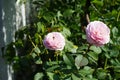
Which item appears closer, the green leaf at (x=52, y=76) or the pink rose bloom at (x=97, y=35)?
the pink rose bloom at (x=97, y=35)

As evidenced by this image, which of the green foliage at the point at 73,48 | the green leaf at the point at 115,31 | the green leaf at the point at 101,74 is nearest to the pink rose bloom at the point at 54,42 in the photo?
the green foliage at the point at 73,48

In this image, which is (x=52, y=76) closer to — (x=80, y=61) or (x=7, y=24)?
(x=80, y=61)

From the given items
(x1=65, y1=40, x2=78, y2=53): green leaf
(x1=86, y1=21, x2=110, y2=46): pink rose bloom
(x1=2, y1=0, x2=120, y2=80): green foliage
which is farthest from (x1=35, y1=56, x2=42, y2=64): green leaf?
(x1=86, y1=21, x2=110, y2=46): pink rose bloom

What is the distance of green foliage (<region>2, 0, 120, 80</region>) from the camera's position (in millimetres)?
2094

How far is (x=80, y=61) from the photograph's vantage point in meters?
2.06

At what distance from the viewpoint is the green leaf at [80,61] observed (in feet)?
6.68

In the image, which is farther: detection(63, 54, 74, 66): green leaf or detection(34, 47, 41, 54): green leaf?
detection(34, 47, 41, 54): green leaf

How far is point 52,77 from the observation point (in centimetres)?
208

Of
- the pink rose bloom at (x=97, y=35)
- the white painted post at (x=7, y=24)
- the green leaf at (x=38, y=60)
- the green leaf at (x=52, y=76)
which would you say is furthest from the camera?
the white painted post at (x=7, y=24)

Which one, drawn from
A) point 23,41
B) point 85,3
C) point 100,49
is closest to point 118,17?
point 85,3

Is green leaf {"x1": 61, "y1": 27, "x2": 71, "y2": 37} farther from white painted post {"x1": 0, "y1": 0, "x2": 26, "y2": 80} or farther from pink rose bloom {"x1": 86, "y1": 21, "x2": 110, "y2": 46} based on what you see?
white painted post {"x1": 0, "y1": 0, "x2": 26, "y2": 80}

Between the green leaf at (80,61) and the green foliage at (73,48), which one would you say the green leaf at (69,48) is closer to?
the green foliage at (73,48)

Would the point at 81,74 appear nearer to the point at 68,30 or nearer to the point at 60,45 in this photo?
the point at 60,45

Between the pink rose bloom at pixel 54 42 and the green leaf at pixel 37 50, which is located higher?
the pink rose bloom at pixel 54 42
